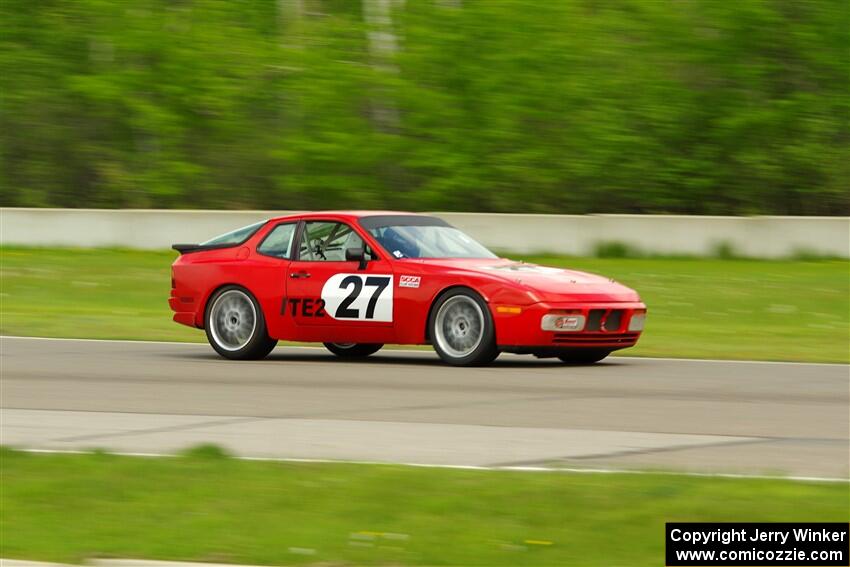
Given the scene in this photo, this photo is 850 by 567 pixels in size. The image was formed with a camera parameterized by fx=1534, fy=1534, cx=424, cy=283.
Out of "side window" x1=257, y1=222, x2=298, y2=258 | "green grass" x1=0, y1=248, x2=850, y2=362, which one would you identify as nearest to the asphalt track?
"side window" x1=257, y1=222, x2=298, y2=258

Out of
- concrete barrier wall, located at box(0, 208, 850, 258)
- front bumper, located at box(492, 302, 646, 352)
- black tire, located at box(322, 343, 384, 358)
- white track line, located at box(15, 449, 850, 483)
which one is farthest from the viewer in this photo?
concrete barrier wall, located at box(0, 208, 850, 258)

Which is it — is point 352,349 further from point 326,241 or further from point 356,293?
point 356,293

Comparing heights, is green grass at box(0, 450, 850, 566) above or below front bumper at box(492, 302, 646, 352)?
below

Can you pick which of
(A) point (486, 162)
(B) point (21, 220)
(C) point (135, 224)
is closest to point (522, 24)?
(A) point (486, 162)

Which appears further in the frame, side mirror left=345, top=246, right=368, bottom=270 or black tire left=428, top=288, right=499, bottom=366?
side mirror left=345, top=246, right=368, bottom=270

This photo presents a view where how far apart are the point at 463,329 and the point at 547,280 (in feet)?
2.83

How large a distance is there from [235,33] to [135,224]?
18.5 feet

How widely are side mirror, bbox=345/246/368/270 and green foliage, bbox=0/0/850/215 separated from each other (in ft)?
51.9

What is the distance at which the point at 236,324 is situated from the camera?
14.8m

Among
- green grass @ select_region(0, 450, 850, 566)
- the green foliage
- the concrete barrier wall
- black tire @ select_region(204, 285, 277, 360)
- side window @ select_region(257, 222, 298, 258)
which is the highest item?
the green foliage

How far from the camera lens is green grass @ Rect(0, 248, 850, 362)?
1736cm

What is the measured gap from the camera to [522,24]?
3027 centimetres

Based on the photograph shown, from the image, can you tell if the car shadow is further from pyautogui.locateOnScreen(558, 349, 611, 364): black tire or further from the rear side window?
the rear side window

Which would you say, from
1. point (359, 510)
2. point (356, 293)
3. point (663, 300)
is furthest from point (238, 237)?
point (663, 300)
